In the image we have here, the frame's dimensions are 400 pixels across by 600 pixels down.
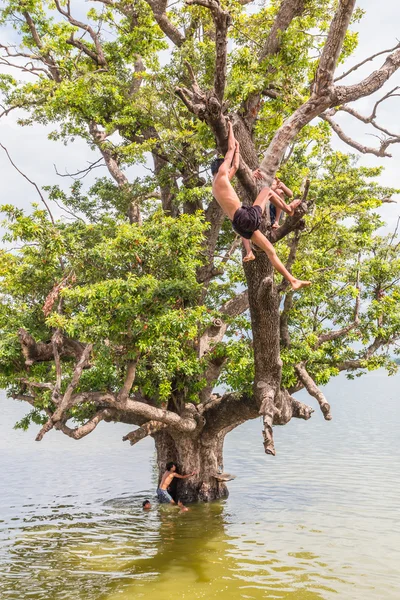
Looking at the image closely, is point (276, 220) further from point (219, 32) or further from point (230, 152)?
point (219, 32)

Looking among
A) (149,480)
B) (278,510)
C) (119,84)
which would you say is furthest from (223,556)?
(119,84)

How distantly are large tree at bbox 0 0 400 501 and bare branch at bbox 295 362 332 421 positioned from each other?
0.11 feet

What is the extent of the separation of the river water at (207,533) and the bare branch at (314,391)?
2618 millimetres

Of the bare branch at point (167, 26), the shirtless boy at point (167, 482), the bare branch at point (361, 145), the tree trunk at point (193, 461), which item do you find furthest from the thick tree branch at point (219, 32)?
the shirtless boy at point (167, 482)

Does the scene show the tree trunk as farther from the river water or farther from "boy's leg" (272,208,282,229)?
"boy's leg" (272,208,282,229)

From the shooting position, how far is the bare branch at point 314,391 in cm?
829

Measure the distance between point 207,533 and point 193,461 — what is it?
2.42 m

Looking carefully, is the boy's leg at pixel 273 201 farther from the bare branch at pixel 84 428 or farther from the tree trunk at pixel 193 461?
the tree trunk at pixel 193 461

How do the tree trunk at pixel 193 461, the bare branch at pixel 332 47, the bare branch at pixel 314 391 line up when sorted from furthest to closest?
the tree trunk at pixel 193 461
the bare branch at pixel 314 391
the bare branch at pixel 332 47

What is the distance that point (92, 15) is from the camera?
1478 cm

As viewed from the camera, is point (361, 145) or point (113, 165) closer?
point (361, 145)

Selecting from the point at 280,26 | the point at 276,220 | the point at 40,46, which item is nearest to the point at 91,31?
the point at 40,46

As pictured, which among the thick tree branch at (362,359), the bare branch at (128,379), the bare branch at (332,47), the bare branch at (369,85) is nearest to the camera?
the bare branch at (332,47)

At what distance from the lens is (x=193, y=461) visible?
13789 mm
